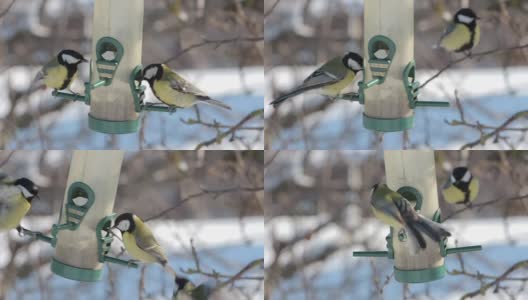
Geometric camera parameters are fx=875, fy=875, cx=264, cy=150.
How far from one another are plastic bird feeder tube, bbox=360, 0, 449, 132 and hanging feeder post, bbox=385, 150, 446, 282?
10 cm

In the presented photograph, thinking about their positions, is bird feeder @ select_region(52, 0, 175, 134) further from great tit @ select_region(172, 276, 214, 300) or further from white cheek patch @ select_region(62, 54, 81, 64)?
great tit @ select_region(172, 276, 214, 300)

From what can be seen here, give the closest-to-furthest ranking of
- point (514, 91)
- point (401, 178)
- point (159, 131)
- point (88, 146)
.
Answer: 1. point (401, 178)
2. point (88, 146)
3. point (159, 131)
4. point (514, 91)

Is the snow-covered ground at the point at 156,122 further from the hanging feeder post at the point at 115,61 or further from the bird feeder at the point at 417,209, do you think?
the bird feeder at the point at 417,209

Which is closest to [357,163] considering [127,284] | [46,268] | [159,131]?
[159,131]

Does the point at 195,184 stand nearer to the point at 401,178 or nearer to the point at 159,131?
the point at 159,131

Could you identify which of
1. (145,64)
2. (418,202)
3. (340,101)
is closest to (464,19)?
(340,101)

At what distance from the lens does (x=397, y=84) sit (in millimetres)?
2574

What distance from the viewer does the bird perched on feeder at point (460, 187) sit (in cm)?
324

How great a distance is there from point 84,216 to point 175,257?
1618mm

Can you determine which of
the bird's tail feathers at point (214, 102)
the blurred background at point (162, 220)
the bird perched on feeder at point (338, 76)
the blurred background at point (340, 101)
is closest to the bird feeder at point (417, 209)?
the bird perched on feeder at point (338, 76)

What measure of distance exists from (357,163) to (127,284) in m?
1.22

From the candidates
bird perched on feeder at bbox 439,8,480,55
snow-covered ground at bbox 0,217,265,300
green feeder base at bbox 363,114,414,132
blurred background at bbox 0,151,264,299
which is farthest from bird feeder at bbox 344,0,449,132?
blurred background at bbox 0,151,264,299

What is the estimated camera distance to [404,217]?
238cm

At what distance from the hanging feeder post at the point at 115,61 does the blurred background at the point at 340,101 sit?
0.84 metres
